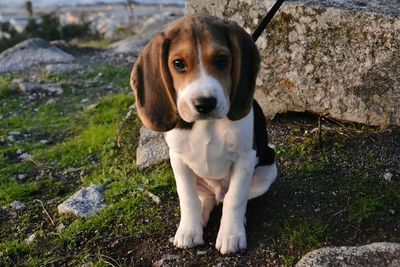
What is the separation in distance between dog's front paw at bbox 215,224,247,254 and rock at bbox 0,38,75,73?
7.26 meters

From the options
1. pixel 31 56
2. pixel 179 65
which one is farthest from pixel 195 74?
pixel 31 56

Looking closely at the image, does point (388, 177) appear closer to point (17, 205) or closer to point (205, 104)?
point (205, 104)

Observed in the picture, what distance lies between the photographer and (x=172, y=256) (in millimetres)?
3734

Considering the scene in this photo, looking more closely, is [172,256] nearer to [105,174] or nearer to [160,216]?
[160,216]

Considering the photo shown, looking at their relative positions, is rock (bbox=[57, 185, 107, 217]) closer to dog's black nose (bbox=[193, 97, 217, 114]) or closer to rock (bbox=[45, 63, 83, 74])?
dog's black nose (bbox=[193, 97, 217, 114])

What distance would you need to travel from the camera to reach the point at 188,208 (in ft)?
12.3

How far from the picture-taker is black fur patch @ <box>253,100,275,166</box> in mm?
3836

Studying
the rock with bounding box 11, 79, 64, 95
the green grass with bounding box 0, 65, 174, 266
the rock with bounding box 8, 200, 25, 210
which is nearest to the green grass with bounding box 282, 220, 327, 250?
the green grass with bounding box 0, 65, 174, 266

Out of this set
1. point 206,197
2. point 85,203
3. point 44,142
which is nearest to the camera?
point 206,197

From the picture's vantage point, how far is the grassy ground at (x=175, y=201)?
3785mm

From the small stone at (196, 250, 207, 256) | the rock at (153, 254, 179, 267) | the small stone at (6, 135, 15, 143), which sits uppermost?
the small stone at (196, 250, 207, 256)

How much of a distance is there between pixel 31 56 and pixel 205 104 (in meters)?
8.12

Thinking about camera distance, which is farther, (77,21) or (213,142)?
(77,21)

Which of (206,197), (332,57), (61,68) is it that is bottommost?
(61,68)
